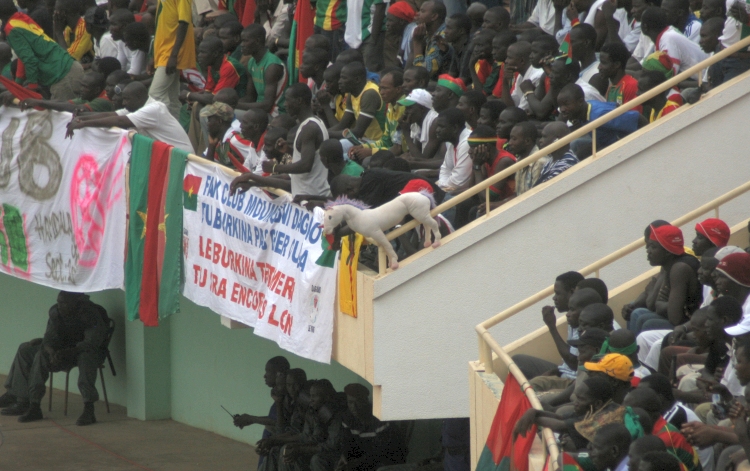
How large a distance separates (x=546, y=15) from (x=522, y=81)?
1.94m

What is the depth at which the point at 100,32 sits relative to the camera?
15359 millimetres

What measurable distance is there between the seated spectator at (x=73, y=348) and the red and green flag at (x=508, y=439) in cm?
913

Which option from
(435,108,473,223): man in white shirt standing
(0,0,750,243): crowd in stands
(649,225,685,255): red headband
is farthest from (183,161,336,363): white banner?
(649,225,685,255): red headband

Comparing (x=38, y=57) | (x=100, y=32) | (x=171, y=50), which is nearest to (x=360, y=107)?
(x=171, y=50)

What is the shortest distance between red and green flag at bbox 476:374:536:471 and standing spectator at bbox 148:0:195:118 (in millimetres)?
6783

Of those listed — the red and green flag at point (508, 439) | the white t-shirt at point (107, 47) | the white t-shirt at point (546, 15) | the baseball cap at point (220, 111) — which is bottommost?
the red and green flag at point (508, 439)

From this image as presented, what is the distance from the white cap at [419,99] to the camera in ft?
34.1

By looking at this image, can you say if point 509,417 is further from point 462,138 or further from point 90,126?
point 90,126

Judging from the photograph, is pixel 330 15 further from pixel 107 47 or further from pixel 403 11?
pixel 107 47

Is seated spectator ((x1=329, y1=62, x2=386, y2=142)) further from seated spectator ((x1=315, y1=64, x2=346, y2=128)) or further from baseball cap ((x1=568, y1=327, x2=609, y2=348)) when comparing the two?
baseball cap ((x1=568, y1=327, x2=609, y2=348))

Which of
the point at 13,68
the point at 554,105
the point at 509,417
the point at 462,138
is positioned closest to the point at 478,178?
the point at 462,138

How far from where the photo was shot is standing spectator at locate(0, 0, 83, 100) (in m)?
13.4

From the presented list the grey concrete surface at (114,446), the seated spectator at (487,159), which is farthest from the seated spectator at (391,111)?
the grey concrete surface at (114,446)

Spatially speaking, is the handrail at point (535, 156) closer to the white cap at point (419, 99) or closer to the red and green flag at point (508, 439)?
the red and green flag at point (508, 439)
